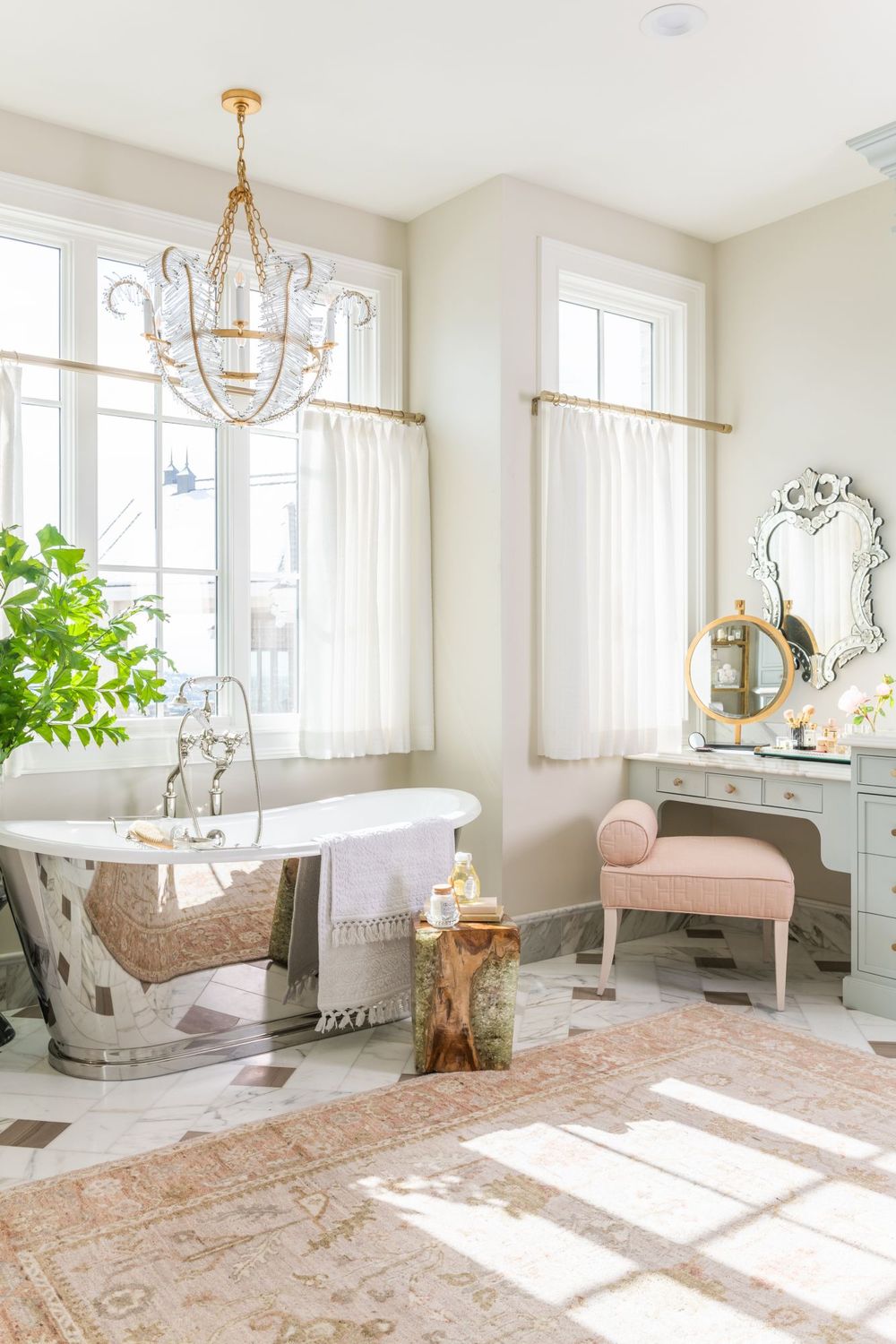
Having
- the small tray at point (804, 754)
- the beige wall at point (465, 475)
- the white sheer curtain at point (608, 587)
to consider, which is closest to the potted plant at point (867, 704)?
the small tray at point (804, 754)

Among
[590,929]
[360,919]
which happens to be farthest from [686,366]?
[360,919]

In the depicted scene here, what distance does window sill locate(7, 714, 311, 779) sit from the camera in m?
Result: 3.46

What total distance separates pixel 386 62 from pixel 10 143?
48.7 inches

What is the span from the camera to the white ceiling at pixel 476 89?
117 inches

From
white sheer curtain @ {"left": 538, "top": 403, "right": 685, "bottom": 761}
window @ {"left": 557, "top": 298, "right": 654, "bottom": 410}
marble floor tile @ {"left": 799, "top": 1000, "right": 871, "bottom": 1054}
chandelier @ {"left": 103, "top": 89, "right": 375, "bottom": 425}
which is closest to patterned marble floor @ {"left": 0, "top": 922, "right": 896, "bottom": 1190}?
marble floor tile @ {"left": 799, "top": 1000, "right": 871, "bottom": 1054}

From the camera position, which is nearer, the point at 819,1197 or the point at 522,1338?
the point at 522,1338

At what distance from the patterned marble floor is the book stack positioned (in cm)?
44

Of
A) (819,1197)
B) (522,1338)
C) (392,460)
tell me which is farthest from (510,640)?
(522,1338)

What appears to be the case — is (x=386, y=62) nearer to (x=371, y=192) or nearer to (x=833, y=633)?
(x=371, y=192)

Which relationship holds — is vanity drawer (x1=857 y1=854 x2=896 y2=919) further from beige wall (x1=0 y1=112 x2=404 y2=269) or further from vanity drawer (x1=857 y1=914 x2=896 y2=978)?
beige wall (x1=0 y1=112 x2=404 y2=269)

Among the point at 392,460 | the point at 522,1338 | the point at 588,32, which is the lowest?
the point at 522,1338

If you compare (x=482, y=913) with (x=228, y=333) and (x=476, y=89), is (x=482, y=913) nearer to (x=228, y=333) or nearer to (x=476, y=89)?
(x=228, y=333)

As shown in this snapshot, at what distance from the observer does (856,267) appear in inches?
160

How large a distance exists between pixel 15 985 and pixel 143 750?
832 millimetres
